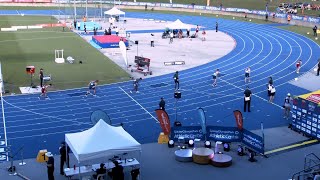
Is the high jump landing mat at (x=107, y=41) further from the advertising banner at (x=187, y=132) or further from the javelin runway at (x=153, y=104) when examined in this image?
the advertising banner at (x=187, y=132)

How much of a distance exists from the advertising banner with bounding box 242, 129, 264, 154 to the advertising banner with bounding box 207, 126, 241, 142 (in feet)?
1.03

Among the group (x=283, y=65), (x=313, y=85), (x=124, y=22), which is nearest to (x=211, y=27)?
(x=124, y=22)

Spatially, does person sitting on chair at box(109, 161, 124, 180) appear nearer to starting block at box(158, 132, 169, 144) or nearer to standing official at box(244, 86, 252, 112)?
starting block at box(158, 132, 169, 144)

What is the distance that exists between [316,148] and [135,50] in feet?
86.4

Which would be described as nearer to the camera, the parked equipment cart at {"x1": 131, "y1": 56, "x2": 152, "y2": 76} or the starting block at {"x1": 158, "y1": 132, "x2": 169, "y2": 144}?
the starting block at {"x1": 158, "y1": 132, "x2": 169, "y2": 144}

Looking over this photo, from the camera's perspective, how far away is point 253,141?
20.0m

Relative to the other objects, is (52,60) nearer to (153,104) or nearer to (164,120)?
(153,104)

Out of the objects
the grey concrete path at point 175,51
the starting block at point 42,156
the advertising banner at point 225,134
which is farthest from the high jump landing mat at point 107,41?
the starting block at point 42,156

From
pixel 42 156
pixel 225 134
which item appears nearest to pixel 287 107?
pixel 225 134

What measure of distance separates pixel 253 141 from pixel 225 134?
4.26 feet

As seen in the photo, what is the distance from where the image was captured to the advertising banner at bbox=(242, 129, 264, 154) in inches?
775

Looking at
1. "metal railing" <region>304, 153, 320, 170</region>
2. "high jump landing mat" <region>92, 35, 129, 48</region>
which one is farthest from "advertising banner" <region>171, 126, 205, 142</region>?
Result: "high jump landing mat" <region>92, 35, 129, 48</region>

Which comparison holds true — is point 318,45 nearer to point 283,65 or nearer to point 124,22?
point 283,65

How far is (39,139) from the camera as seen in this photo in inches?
871
